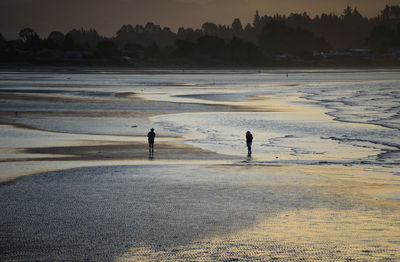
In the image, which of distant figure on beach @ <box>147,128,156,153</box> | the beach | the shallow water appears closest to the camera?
the beach

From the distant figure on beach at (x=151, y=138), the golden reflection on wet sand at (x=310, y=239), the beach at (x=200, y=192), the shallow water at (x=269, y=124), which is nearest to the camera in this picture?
the golden reflection on wet sand at (x=310, y=239)

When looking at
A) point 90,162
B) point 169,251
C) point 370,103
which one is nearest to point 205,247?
point 169,251

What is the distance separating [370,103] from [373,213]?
45.2 m

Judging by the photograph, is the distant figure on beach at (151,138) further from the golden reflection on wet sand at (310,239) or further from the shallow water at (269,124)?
the golden reflection on wet sand at (310,239)

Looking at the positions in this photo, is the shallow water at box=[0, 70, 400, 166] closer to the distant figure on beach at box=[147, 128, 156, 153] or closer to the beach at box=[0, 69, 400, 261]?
the beach at box=[0, 69, 400, 261]

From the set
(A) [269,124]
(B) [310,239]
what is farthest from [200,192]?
(A) [269,124]

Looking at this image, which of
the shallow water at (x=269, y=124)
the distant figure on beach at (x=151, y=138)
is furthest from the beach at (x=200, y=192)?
the distant figure on beach at (x=151, y=138)

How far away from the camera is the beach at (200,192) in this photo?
13.3 metres

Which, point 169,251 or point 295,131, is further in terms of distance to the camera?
point 295,131

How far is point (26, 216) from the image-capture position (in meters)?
15.7

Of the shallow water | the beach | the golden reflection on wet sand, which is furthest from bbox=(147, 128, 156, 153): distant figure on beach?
the golden reflection on wet sand

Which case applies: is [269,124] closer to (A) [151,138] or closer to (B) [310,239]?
(A) [151,138]

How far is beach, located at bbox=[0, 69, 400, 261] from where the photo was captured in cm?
1328

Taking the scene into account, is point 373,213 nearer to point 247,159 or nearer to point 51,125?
point 247,159
